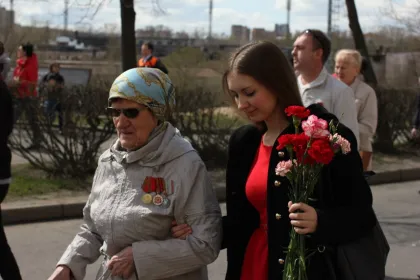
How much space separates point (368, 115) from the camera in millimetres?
7336

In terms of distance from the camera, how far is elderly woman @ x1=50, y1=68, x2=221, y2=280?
3014mm

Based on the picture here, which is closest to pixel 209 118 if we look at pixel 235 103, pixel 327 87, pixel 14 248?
pixel 14 248

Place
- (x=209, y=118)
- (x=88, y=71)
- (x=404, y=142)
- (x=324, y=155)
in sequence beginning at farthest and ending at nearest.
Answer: (x=88, y=71) → (x=404, y=142) → (x=209, y=118) → (x=324, y=155)

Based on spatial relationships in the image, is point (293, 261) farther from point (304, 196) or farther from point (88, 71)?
point (88, 71)

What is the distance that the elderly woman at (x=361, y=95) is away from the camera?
7.07 m

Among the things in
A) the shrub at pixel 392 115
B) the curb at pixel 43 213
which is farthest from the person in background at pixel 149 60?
the curb at pixel 43 213

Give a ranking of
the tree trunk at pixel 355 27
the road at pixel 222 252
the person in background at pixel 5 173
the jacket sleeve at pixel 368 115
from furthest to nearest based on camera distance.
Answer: the tree trunk at pixel 355 27, the jacket sleeve at pixel 368 115, the road at pixel 222 252, the person in background at pixel 5 173

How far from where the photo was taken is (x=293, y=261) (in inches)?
109

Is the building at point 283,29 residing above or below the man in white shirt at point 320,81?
below

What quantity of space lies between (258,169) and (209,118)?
8223mm

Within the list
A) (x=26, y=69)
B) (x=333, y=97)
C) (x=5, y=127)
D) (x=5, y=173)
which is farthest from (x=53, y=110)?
(x=26, y=69)

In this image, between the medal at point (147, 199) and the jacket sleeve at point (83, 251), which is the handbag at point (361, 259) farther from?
the jacket sleeve at point (83, 251)

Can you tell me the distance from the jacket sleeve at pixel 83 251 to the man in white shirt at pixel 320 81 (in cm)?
252

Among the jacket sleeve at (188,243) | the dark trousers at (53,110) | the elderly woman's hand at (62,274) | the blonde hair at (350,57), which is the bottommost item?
the dark trousers at (53,110)
